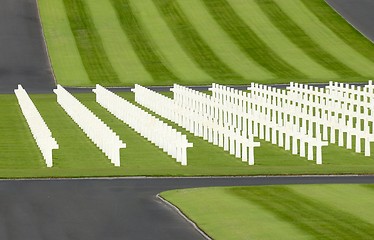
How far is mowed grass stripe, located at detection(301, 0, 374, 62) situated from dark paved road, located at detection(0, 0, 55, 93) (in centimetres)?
1807

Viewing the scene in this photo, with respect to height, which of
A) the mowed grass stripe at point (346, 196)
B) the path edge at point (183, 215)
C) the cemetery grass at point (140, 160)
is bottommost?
the path edge at point (183, 215)

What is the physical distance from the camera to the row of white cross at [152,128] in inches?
1359

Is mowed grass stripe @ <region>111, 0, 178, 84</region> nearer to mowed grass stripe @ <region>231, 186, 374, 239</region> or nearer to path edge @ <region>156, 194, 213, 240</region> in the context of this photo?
mowed grass stripe @ <region>231, 186, 374, 239</region>

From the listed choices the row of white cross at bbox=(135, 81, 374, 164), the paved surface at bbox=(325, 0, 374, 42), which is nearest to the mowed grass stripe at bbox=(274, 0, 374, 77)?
the paved surface at bbox=(325, 0, 374, 42)

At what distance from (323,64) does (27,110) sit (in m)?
34.6

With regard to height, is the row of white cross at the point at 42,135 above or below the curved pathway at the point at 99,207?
above

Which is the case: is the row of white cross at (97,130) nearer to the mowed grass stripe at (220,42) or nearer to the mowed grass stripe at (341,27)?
the mowed grass stripe at (220,42)

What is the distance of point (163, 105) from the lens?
49562 millimetres

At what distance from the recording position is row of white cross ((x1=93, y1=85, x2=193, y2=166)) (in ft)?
113

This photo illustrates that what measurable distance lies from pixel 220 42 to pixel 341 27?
8465mm

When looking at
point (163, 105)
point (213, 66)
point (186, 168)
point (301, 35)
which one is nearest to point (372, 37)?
point (301, 35)

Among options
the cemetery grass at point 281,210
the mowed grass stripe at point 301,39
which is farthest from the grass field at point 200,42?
the cemetery grass at point 281,210

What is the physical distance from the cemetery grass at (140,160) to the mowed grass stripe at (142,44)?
101ft

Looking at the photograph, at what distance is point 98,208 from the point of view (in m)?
24.8
